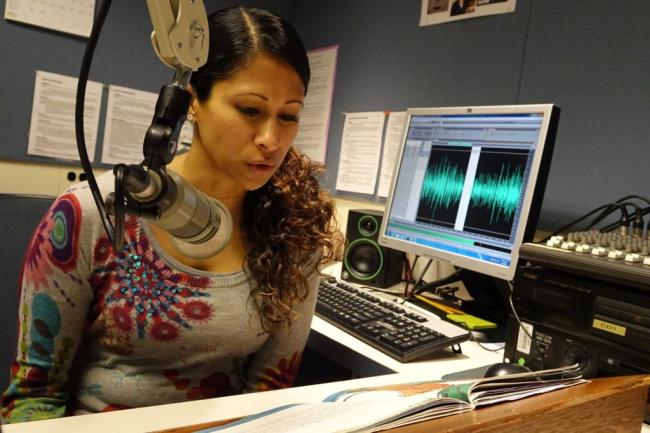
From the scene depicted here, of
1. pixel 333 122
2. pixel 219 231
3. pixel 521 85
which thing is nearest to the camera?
pixel 219 231

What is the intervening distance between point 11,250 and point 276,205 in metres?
1.26

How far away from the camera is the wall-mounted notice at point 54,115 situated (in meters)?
1.78

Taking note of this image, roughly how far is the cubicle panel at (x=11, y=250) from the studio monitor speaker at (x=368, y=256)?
1.14 m

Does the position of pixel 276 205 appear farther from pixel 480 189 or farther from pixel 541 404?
pixel 541 404

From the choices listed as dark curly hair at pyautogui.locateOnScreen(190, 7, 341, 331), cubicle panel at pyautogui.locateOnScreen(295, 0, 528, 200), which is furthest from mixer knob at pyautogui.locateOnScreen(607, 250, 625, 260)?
cubicle panel at pyautogui.locateOnScreen(295, 0, 528, 200)

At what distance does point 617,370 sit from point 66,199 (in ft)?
3.13

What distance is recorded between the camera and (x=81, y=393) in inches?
35.4

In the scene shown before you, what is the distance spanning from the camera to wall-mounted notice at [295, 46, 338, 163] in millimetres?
2119

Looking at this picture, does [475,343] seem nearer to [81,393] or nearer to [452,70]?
[81,393]

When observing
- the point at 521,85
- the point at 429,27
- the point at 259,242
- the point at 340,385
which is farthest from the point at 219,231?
the point at 429,27

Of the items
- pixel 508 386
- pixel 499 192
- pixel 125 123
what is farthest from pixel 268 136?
pixel 125 123

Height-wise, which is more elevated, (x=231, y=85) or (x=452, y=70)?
(x=452, y=70)

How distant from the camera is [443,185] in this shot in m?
1.36

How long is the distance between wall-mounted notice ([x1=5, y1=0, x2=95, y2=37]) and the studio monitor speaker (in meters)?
1.20
